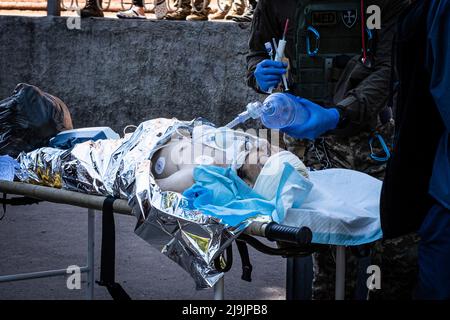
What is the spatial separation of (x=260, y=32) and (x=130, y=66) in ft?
16.8

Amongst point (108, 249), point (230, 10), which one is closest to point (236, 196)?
point (108, 249)

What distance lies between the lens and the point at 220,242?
2529 millimetres

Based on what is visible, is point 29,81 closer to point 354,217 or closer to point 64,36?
point 64,36

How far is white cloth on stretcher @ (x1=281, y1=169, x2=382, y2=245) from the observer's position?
7.98 feet

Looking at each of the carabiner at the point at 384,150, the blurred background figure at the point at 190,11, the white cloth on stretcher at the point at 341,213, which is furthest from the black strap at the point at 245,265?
the blurred background figure at the point at 190,11

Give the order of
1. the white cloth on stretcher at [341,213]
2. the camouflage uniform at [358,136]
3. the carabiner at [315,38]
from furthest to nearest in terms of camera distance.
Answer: the carabiner at [315,38] → the camouflage uniform at [358,136] → the white cloth on stretcher at [341,213]

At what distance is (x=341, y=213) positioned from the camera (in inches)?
98.6

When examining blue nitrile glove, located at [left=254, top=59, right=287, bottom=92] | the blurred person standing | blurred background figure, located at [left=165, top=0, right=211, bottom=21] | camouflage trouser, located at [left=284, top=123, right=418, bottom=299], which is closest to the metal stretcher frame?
camouflage trouser, located at [left=284, top=123, right=418, bottom=299]

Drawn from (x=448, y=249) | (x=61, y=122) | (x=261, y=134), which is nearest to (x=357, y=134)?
(x=261, y=134)

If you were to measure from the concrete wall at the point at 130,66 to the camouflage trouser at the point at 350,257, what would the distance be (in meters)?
4.65

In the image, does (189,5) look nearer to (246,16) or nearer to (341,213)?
(246,16)

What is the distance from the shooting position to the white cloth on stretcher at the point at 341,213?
2.43m

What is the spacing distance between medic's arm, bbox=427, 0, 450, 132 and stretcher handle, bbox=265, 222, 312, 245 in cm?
50

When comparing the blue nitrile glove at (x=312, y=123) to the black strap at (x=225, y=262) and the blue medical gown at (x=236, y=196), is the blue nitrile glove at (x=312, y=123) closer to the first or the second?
the blue medical gown at (x=236, y=196)
